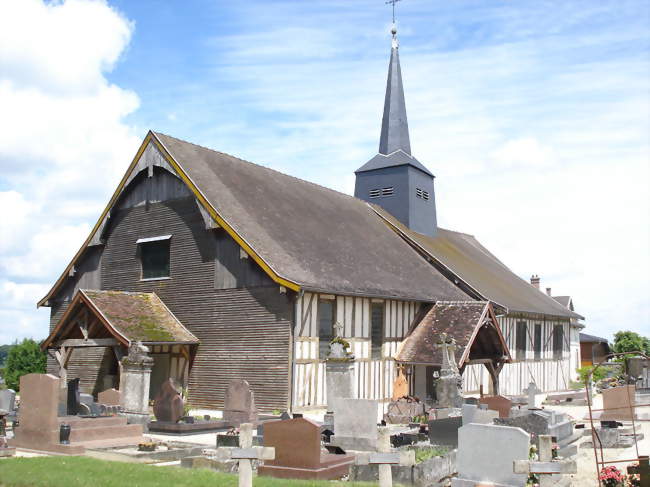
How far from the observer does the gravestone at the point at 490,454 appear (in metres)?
9.48

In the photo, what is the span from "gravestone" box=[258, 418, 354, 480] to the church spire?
25080 mm

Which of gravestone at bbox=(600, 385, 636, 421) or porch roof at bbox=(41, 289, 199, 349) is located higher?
porch roof at bbox=(41, 289, 199, 349)

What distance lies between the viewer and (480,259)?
122 feet

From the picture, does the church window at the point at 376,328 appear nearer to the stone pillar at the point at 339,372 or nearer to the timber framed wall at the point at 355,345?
the timber framed wall at the point at 355,345

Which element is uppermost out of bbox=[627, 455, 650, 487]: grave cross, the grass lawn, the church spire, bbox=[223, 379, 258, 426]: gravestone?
the church spire

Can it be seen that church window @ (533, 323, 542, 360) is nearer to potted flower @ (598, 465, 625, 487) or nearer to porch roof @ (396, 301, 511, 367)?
porch roof @ (396, 301, 511, 367)

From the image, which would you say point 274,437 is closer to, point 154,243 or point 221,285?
point 221,285

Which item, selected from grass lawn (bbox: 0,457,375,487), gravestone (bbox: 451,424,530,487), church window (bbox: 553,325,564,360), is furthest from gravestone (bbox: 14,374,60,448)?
church window (bbox: 553,325,564,360)

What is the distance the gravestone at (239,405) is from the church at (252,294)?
239 cm

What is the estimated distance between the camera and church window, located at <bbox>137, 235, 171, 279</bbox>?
24.1 metres

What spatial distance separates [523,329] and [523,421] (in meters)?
17.8

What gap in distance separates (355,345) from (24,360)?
1276 cm

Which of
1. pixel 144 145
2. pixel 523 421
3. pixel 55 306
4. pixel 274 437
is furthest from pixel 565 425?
pixel 55 306

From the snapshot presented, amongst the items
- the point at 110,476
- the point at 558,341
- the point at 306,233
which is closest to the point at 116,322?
the point at 306,233
